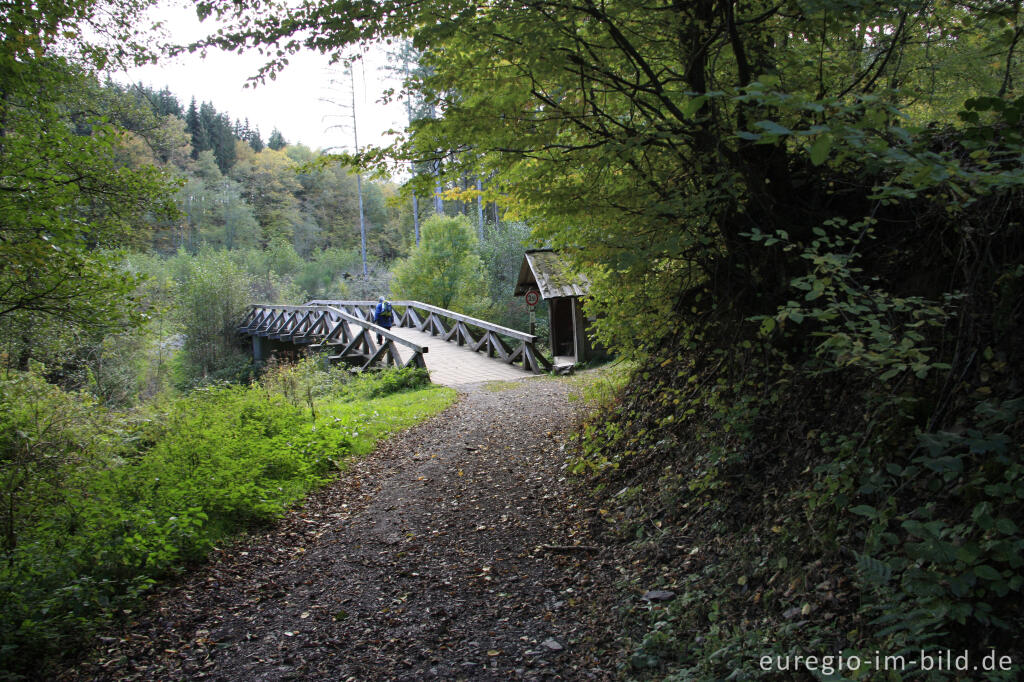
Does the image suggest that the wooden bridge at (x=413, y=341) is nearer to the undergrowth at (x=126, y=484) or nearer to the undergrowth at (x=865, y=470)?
the undergrowth at (x=126, y=484)

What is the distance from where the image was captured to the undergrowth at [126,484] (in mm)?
3359

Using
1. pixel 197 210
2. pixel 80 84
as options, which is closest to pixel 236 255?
pixel 197 210

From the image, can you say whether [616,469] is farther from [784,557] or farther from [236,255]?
[236,255]

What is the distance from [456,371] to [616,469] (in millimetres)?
9212

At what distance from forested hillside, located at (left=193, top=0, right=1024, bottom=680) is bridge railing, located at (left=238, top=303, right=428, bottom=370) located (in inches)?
365

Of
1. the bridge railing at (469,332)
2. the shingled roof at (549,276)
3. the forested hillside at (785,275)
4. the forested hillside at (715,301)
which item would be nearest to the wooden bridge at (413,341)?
the bridge railing at (469,332)

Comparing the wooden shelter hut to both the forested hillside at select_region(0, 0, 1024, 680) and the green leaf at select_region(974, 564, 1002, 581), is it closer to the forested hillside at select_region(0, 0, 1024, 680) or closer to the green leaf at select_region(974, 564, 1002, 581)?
the forested hillside at select_region(0, 0, 1024, 680)

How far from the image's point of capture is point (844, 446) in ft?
8.86

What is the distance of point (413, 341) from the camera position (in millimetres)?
17312

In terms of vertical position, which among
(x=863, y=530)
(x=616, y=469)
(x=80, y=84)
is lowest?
(x=616, y=469)

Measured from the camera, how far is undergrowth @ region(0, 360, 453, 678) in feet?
11.0

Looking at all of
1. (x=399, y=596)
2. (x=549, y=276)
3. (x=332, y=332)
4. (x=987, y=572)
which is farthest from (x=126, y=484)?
(x=332, y=332)

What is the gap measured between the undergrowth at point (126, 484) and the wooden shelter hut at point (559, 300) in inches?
255

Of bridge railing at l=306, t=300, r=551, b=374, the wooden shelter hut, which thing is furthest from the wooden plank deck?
the wooden shelter hut
